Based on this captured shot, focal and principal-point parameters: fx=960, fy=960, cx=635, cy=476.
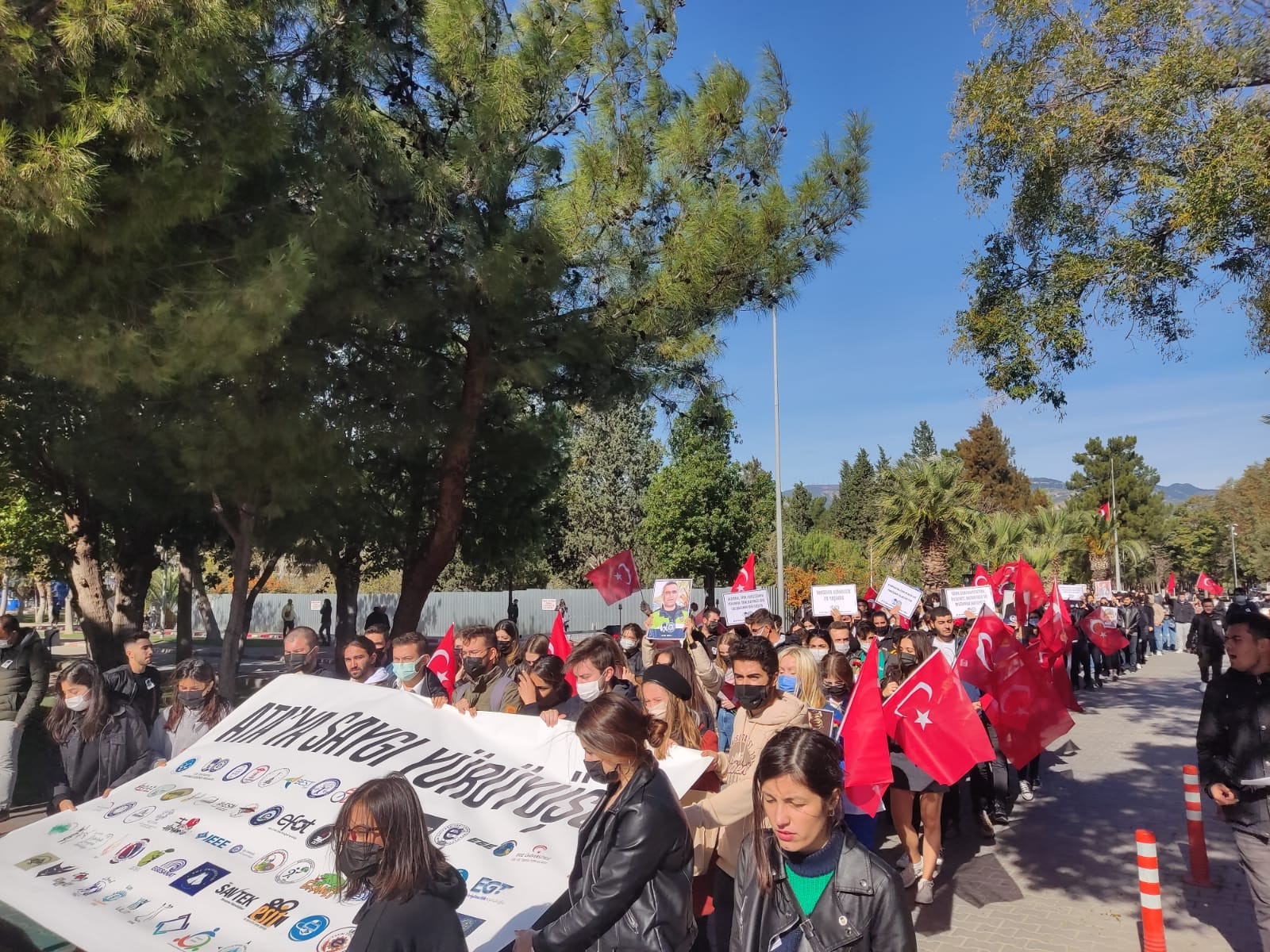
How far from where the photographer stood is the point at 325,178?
10.3 meters

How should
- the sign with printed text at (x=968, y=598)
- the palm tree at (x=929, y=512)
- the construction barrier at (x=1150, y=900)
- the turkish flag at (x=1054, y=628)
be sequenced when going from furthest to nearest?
1. the palm tree at (x=929, y=512)
2. the sign with printed text at (x=968, y=598)
3. the turkish flag at (x=1054, y=628)
4. the construction barrier at (x=1150, y=900)

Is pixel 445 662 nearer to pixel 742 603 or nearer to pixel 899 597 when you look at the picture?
pixel 742 603

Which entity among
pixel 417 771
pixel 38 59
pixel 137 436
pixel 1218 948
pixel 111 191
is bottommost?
pixel 1218 948

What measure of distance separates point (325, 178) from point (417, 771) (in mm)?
7505

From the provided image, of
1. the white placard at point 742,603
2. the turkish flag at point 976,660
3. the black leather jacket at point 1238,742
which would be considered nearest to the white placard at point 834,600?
the white placard at point 742,603

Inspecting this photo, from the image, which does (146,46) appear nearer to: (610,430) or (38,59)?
(38,59)

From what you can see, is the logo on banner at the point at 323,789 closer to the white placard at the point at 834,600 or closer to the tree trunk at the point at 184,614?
the white placard at the point at 834,600

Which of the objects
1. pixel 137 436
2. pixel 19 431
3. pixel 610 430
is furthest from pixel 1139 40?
pixel 610 430

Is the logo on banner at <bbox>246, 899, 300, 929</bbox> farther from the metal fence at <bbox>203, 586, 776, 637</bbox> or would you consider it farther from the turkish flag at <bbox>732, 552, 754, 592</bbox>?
the metal fence at <bbox>203, 586, 776, 637</bbox>

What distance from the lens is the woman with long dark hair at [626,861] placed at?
2732mm

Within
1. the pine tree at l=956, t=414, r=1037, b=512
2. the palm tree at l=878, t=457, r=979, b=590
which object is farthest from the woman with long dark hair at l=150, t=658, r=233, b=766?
the pine tree at l=956, t=414, r=1037, b=512

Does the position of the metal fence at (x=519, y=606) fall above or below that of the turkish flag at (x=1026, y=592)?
below

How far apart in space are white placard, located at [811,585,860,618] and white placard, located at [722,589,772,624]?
1.48 metres

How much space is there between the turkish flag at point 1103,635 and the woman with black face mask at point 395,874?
15779 millimetres
